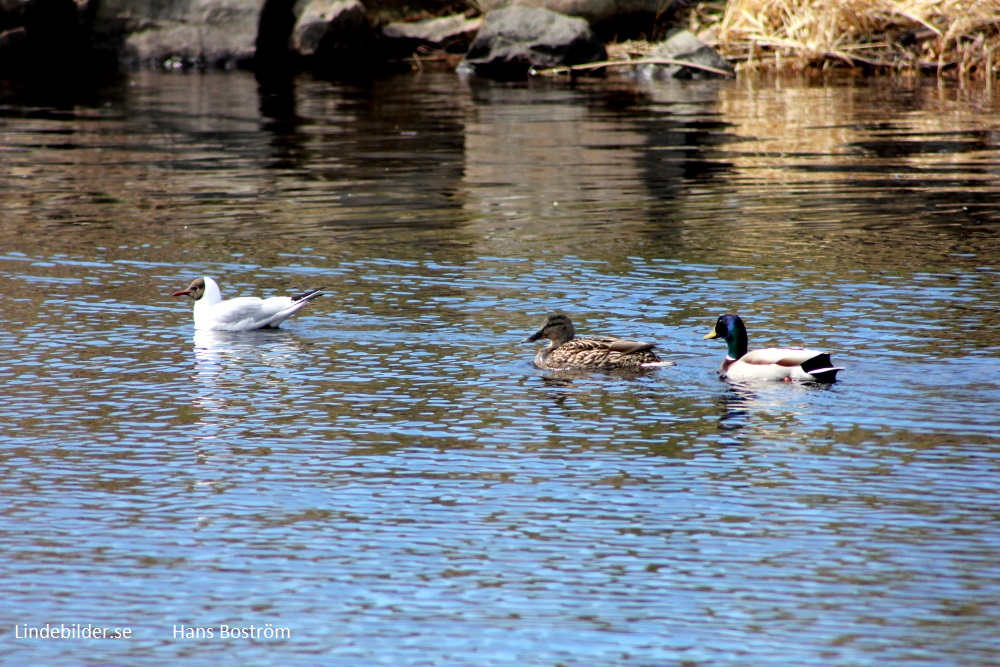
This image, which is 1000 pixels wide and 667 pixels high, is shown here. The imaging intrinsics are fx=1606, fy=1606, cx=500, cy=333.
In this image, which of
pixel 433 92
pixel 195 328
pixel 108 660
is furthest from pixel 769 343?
pixel 433 92

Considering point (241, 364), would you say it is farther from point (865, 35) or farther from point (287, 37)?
point (287, 37)

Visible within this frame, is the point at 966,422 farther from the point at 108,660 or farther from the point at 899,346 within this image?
the point at 108,660

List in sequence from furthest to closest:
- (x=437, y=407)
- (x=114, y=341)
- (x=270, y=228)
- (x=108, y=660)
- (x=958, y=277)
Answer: (x=270, y=228), (x=958, y=277), (x=114, y=341), (x=437, y=407), (x=108, y=660)

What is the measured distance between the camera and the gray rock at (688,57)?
33344mm

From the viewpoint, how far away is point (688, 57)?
3350cm

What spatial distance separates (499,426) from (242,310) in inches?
134

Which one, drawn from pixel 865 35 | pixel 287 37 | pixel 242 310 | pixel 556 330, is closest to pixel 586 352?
pixel 556 330

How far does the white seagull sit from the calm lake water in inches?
5.7

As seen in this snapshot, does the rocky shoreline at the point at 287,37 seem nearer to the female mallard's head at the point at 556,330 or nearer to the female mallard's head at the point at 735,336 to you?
the female mallard's head at the point at 556,330

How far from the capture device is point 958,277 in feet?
43.2

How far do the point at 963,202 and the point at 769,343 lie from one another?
24.0 ft

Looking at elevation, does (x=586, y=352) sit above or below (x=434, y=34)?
below

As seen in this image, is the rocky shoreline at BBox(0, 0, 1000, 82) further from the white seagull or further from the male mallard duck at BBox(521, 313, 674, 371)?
the male mallard duck at BBox(521, 313, 674, 371)

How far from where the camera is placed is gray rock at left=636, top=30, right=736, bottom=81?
3334cm
